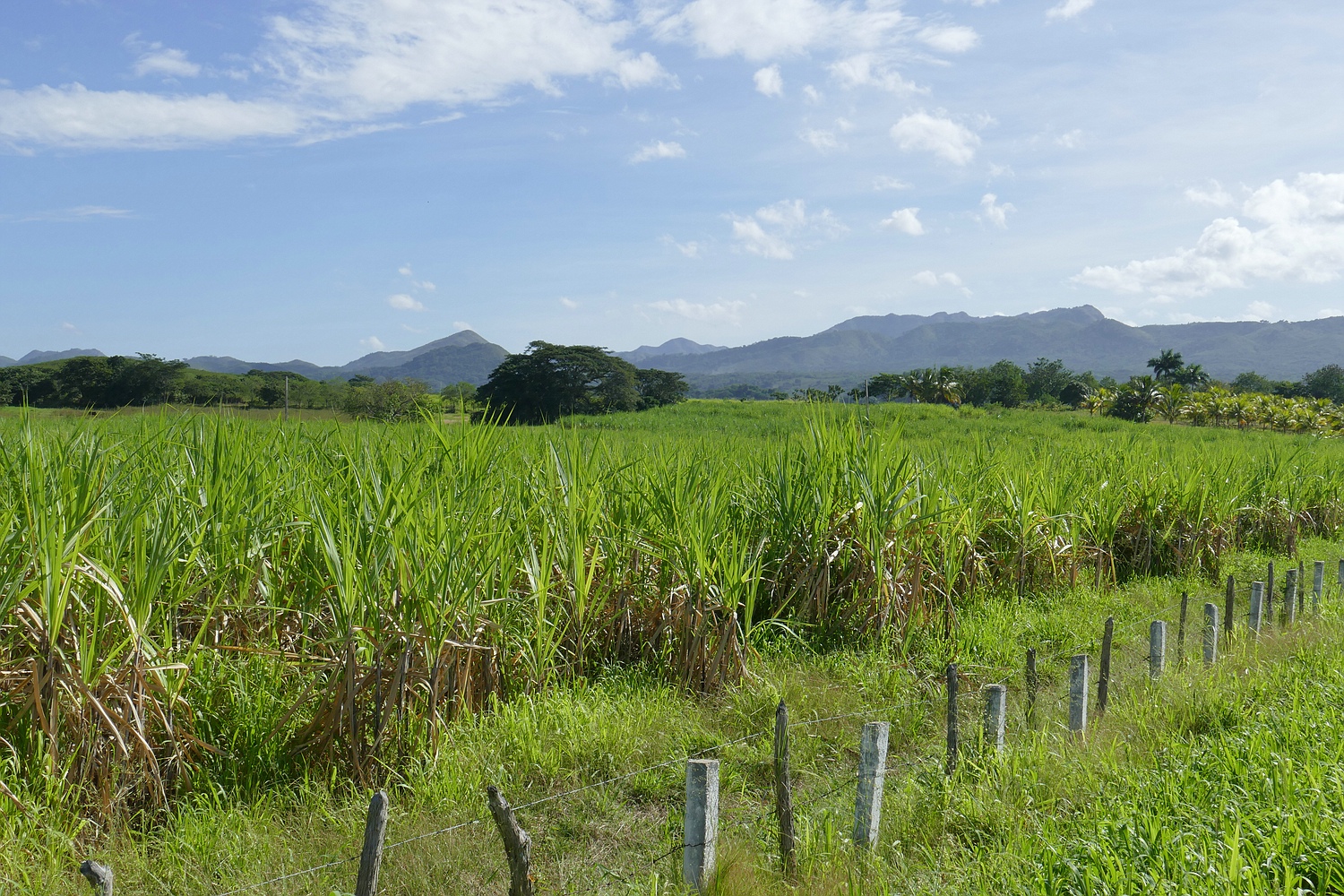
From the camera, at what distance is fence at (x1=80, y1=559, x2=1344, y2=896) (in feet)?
6.90

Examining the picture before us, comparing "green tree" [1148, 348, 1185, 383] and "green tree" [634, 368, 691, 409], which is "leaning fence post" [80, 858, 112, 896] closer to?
"green tree" [634, 368, 691, 409]

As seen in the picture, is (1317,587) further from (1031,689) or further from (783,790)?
(783,790)

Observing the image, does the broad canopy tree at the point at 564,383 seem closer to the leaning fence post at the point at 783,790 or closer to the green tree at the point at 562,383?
the green tree at the point at 562,383

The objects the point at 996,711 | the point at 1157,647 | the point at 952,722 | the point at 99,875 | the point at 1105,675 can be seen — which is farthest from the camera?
the point at 1157,647

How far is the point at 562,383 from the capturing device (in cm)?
4112

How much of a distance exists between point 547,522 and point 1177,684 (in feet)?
11.9

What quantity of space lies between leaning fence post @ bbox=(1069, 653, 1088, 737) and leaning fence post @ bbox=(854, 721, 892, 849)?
1586 millimetres

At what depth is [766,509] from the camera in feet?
18.6

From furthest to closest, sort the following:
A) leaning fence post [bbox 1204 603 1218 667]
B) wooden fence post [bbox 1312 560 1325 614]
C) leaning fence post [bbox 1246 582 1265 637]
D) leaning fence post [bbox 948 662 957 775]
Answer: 1. wooden fence post [bbox 1312 560 1325 614]
2. leaning fence post [bbox 1246 582 1265 637]
3. leaning fence post [bbox 1204 603 1218 667]
4. leaning fence post [bbox 948 662 957 775]

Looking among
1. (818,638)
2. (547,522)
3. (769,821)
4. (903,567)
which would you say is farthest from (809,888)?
(903,567)

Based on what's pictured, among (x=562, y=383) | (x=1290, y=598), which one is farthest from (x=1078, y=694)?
(x=562, y=383)

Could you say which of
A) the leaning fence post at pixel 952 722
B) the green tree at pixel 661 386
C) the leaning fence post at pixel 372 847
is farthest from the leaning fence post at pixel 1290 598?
the green tree at pixel 661 386

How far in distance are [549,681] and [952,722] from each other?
6.55 feet

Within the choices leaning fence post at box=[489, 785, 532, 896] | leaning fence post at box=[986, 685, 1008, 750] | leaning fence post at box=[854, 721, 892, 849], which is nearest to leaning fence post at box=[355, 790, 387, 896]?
leaning fence post at box=[489, 785, 532, 896]
